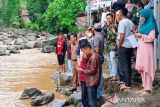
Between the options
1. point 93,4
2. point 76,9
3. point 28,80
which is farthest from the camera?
point 76,9

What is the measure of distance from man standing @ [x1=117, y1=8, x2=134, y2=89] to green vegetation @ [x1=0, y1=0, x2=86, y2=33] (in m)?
21.3

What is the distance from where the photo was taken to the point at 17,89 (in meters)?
15.3

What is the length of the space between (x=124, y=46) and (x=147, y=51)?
2.97 feet

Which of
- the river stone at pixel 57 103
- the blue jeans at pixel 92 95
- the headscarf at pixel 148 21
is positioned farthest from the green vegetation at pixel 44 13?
the headscarf at pixel 148 21

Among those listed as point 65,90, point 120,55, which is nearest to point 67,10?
point 65,90

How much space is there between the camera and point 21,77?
18219 millimetres

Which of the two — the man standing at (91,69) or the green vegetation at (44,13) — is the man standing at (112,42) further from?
the green vegetation at (44,13)

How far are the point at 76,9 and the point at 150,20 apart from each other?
2891 centimetres

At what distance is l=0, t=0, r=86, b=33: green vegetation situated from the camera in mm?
37406

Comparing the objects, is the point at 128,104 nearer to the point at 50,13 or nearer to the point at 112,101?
the point at 112,101

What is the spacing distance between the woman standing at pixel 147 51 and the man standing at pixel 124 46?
0.70m

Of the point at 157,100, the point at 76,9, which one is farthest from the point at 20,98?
the point at 76,9

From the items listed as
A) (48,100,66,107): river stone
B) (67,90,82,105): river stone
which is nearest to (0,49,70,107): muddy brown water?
(48,100,66,107): river stone

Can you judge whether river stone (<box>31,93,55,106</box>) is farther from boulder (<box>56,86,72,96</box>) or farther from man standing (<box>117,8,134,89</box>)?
man standing (<box>117,8,134,89</box>)
